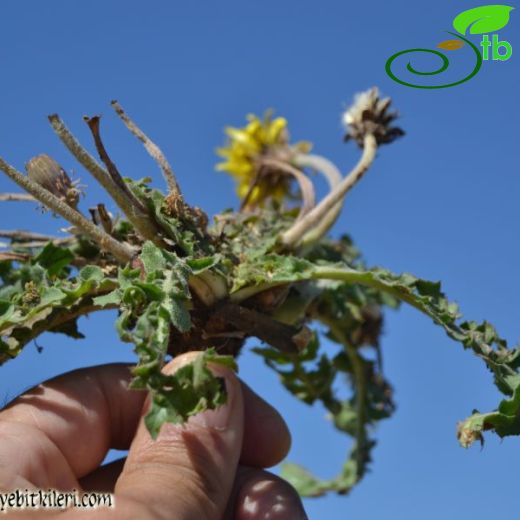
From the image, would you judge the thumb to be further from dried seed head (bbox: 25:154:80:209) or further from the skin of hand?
dried seed head (bbox: 25:154:80:209)

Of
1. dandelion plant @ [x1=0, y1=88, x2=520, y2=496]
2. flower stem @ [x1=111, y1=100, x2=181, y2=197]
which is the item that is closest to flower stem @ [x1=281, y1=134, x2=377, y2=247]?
dandelion plant @ [x1=0, y1=88, x2=520, y2=496]

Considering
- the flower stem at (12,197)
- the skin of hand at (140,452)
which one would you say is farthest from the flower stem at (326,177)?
the flower stem at (12,197)

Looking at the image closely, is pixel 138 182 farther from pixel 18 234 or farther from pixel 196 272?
pixel 18 234

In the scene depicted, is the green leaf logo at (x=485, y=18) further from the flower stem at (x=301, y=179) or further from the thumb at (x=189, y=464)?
the thumb at (x=189, y=464)

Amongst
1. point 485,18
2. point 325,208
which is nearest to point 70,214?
point 325,208

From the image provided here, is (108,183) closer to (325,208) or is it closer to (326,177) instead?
(325,208)

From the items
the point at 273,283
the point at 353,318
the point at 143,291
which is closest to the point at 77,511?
the point at 143,291
